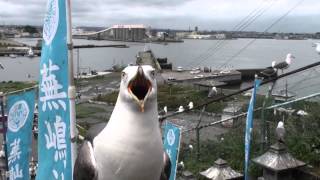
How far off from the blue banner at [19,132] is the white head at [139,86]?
4248mm

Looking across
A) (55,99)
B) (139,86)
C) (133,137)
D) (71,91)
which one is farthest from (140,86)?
(55,99)

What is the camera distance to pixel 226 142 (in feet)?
36.8

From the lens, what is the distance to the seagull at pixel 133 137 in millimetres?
3158

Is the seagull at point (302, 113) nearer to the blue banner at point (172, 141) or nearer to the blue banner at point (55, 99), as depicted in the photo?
the blue banner at point (172, 141)

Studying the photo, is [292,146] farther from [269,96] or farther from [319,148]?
[269,96]

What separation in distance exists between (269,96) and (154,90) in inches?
213

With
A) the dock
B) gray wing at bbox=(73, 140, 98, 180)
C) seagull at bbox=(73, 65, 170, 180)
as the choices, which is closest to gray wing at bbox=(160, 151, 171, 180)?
seagull at bbox=(73, 65, 170, 180)

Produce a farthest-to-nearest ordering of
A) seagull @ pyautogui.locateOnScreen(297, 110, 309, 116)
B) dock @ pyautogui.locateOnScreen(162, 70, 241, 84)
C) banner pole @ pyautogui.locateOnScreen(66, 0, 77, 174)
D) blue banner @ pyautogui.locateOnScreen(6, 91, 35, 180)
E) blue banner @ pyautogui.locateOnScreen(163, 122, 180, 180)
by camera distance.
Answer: dock @ pyautogui.locateOnScreen(162, 70, 241, 84)
seagull @ pyautogui.locateOnScreen(297, 110, 309, 116)
blue banner @ pyautogui.locateOnScreen(163, 122, 180, 180)
blue banner @ pyautogui.locateOnScreen(6, 91, 35, 180)
banner pole @ pyautogui.locateOnScreen(66, 0, 77, 174)

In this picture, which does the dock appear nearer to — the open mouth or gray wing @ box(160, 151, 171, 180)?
gray wing @ box(160, 151, 171, 180)

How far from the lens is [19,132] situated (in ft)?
23.9

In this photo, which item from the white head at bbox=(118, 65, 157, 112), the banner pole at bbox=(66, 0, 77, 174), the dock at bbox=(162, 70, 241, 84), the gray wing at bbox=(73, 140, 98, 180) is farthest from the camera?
the dock at bbox=(162, 70, 241, 84)

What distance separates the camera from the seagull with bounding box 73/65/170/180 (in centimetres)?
316

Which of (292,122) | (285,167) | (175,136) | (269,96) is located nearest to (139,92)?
(285,167)

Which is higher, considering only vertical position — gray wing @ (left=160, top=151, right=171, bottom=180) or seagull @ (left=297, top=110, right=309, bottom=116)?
gray wing @ (left=160, top=151, right=171, bottom=180)
